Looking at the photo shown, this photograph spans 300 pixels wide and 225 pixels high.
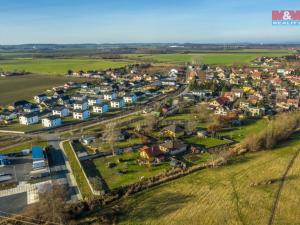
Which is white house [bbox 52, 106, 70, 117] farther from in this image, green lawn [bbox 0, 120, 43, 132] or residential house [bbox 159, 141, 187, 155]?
residential house [bbox 159, 141, 187, 155]

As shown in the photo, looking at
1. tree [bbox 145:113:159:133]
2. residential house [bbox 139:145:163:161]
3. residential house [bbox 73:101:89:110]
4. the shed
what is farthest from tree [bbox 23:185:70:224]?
residential house [bbox 73:101:89:110]

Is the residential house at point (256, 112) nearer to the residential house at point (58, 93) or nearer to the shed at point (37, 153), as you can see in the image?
the shed at point (37, 153)

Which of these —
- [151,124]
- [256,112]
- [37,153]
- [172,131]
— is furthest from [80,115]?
[256,112]

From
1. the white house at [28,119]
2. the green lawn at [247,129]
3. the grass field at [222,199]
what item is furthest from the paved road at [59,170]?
the green lawn at [247,129]

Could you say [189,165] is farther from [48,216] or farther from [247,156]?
[48,216]

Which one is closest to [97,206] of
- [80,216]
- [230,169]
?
[80,216]
